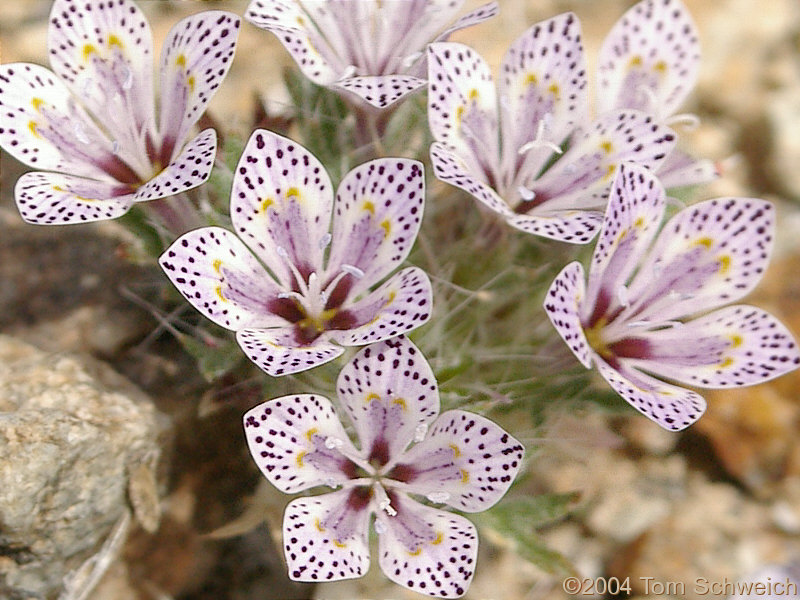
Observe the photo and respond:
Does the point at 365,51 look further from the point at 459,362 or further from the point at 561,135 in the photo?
the point at 459,362

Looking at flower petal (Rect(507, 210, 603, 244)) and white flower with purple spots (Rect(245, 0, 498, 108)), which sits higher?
white flower with purple spots (Rect(245, 0, 498, 108))

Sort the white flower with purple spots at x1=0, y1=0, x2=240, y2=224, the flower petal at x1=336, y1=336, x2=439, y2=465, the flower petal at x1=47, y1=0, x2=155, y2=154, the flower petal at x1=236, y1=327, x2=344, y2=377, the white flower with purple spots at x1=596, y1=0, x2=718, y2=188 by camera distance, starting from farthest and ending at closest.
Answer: the white flower with purple spots at x1=596, y1=0, x2=718, y2=188
the flower petal at x1=47, y1=0, x2=155, y2=154
the white flower with purple spots at x1=0, y1=0, x2=240, y2=224
the flower petal at x1=336, y1=336, x2=439, y2=465
the flower petal at x1=236, y1=327, x2=344, y2=377

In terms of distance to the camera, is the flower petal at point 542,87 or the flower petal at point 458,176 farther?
the flower petal at point 542,87

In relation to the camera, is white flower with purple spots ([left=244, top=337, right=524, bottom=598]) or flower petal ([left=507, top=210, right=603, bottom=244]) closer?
white flower with purple spots ([left=244, top=337, right=524, bottom=598])

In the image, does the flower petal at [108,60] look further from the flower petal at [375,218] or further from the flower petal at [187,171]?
the flower petal at [375,218]

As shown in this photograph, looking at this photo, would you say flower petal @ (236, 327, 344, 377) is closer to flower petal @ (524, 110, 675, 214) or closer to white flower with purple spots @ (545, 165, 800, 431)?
white flower with purple spots @ (545, 165, 800, 431)

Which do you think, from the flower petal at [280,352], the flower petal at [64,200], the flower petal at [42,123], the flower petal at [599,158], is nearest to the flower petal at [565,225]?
the flower petal at [599,158]

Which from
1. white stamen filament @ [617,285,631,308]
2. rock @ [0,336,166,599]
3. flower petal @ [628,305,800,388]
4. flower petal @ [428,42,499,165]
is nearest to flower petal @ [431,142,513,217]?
flower petal @ [428,42,499,165]
